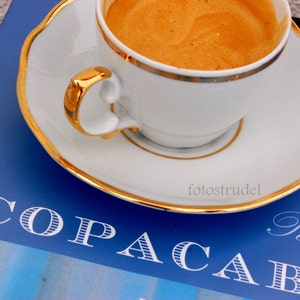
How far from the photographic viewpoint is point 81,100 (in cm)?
48

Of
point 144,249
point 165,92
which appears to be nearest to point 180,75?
point 165,92

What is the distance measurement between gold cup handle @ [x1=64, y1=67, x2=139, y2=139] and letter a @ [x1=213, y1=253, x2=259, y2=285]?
0.52 feet

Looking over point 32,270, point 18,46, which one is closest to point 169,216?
point 32,270

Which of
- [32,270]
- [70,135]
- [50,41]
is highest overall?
[50,41]

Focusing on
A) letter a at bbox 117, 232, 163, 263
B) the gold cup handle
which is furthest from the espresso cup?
letter a at bbox 117, 232, 163, 263

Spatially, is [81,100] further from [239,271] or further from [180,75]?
[239,271]

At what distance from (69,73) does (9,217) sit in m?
0.17

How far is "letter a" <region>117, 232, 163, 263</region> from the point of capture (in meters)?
0.52

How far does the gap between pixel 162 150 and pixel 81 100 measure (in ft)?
0.38

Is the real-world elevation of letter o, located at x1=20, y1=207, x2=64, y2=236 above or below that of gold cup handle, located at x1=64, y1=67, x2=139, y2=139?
below

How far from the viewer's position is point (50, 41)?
2.04ft

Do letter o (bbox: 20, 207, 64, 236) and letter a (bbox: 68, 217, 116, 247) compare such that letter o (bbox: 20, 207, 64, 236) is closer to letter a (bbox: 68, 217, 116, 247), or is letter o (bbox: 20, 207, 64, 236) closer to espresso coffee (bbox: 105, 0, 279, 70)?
letter a (bbox: 68, 217, 116, 247)

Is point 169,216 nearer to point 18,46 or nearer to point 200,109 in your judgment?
point 200,109

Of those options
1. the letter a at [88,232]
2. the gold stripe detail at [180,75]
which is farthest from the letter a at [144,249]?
the gold stripe detail at [180,75]
